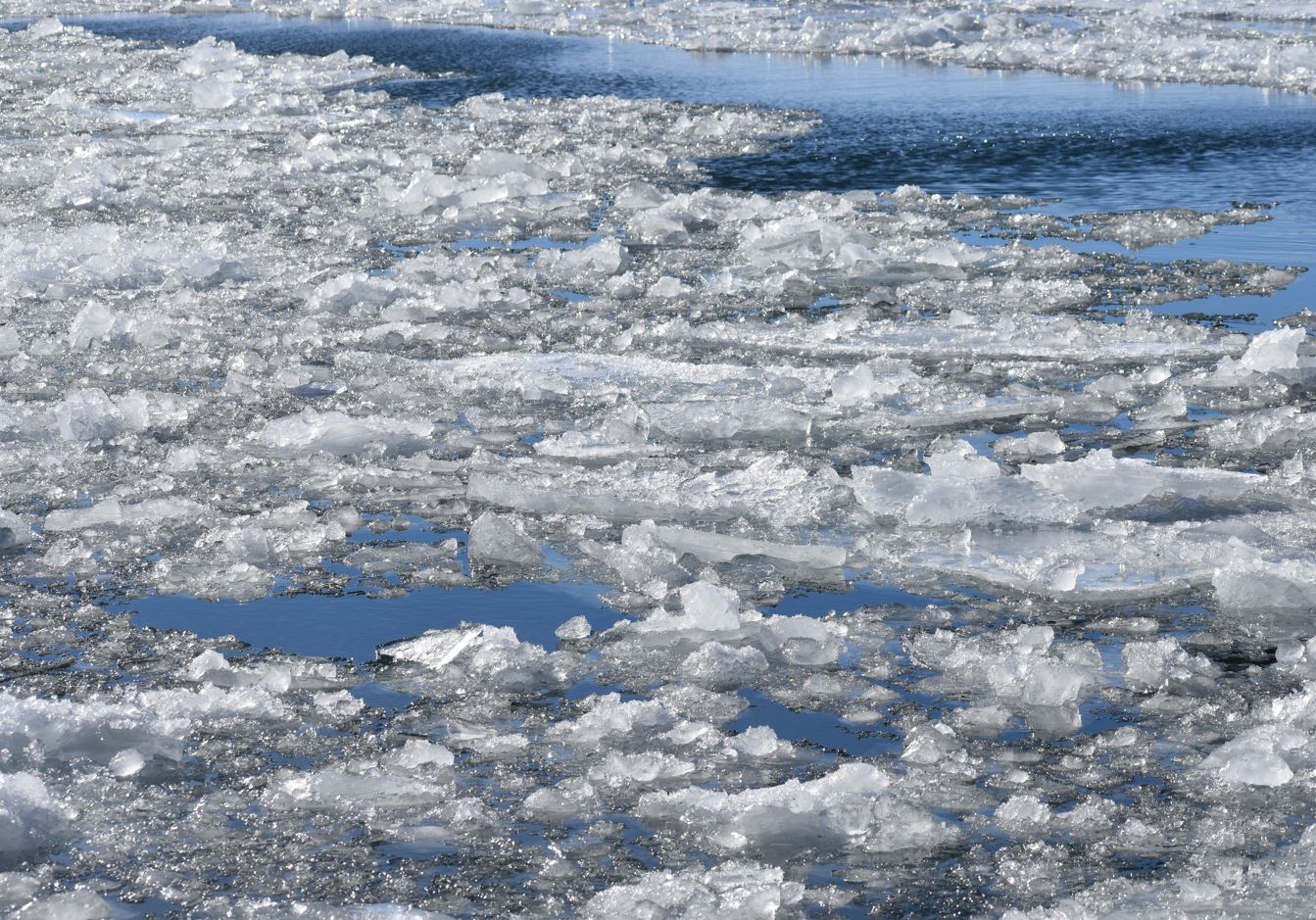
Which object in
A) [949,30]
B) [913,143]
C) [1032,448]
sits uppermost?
[949,30]

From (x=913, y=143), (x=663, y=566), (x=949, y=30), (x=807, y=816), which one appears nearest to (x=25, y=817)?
(x=807, y=816)

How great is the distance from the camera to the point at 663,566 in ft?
13.4

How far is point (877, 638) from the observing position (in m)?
3.71

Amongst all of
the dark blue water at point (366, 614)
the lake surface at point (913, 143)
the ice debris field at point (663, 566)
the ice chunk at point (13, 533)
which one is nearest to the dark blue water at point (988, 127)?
the lake surface at point (913, 143)

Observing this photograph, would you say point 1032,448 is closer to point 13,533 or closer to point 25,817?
point 13,533

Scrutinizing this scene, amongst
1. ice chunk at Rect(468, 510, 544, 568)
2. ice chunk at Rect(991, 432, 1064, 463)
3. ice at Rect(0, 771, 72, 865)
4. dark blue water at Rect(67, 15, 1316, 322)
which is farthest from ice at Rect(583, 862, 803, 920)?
dark blue water at Rect(67, 15, 1316, 322)

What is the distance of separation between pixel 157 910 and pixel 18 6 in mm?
24666

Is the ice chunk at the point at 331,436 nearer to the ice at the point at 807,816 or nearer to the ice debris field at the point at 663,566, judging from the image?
the ice debris field at the point at 663,566

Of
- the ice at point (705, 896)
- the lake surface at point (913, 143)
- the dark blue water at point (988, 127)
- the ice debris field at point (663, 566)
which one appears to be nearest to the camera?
the ice at point (705, 896)

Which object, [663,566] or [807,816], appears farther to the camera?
[663,566]

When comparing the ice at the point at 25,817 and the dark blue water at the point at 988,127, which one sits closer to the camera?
the ice at the point at 25,817

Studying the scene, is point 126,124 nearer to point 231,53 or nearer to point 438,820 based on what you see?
point 231,53

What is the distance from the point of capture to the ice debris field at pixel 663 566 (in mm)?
2869

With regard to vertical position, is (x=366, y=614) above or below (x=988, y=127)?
below
